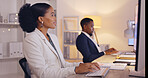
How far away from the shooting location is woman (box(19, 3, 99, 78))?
149 cm

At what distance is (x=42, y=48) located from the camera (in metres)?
1.72

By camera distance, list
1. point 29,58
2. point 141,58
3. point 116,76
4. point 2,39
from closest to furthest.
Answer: point 141,58 < point 116,76 < point 29,58 < point 2,39

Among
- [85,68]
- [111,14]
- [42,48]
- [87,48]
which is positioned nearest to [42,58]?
[42,48]

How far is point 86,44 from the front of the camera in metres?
2.82

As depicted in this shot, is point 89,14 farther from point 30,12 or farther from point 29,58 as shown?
point 29,58

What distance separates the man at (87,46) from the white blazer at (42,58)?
90 cm

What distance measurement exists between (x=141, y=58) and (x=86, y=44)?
1.79 metres

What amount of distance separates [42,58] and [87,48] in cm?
123

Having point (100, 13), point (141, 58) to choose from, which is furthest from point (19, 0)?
point (141, 58)

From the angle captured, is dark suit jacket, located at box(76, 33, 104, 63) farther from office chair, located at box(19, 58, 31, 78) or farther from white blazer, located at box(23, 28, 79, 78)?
office chair, located at box(19, 58, 31, 78)

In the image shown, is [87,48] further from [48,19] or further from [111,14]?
[111,14]

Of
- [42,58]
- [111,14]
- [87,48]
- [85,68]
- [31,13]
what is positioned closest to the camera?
[85,68]

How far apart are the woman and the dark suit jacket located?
2.64ft

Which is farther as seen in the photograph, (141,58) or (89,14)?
(89,14)
